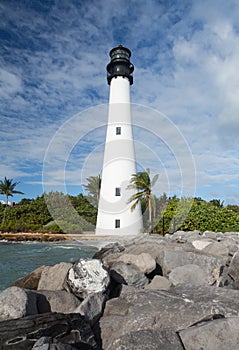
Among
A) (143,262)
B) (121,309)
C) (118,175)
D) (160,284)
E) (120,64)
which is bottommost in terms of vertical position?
(121,309)

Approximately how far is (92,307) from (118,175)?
17151 mm

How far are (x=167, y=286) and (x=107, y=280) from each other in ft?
4.03

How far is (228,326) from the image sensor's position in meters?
2.68

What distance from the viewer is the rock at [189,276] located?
4.98m

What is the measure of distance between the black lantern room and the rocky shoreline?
771 inches

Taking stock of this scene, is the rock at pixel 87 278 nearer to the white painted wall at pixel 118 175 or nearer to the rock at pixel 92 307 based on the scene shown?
the rock at pixel 92 307

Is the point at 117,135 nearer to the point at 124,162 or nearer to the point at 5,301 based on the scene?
the point at 124,162

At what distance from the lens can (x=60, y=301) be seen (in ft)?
12.5

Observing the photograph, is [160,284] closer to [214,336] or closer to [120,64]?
[214,336]

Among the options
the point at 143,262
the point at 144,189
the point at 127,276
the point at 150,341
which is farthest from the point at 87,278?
the point at 144,189

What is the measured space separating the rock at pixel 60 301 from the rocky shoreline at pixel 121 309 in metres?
0.01

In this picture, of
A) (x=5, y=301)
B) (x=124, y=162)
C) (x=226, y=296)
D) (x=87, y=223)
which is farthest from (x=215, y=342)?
(x=87, y=223)

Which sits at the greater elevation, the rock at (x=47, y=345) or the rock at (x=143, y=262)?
the rock at (x=143, y=262)

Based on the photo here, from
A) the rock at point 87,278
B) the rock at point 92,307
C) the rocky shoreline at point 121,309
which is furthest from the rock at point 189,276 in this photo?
the rock at point 92,307
